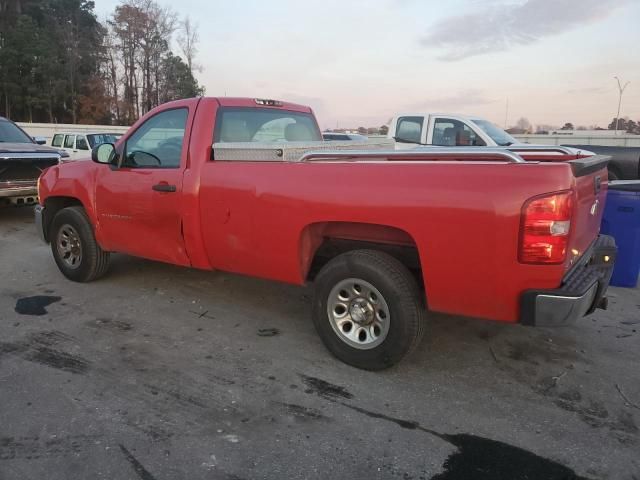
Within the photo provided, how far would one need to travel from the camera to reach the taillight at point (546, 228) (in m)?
2.79

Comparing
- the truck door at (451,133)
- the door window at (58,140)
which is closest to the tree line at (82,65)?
the door window at (58,140)

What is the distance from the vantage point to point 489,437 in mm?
2902

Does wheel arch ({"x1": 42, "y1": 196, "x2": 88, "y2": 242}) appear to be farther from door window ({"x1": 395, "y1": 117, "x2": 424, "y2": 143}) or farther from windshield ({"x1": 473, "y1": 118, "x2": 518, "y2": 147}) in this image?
windshield ({"x1": 473, "y1": 118, "x2": 518, "y2": 147})

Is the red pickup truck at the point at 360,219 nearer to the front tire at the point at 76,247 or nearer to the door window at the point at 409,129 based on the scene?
the front tire at the point at 76,247

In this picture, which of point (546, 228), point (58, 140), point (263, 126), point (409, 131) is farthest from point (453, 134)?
point (58, 140)

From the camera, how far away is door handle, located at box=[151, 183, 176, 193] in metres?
4.35

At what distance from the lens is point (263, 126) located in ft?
16.2

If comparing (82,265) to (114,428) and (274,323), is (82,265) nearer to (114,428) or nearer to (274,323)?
(274,323)

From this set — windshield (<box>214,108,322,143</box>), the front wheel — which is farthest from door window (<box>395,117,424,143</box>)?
the front wheel

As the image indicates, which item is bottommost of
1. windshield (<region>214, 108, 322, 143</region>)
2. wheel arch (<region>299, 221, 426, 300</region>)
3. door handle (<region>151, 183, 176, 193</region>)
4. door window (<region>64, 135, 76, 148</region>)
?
wheel arch (<region>299, 221, 426, 300</region>)

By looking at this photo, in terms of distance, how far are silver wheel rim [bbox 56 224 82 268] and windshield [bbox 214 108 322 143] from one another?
2.25 m

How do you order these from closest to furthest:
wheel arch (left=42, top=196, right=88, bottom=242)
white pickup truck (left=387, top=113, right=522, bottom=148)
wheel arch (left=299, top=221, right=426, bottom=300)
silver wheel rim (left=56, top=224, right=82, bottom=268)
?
wheel arch (left=299, top=221, right=426, bottom=300) < silver wheel rim (left=56, top=224, right=82, bottom=268) < wheel arch (left=42, top=196, right=88, bottom=242) < white pickup truck (left=387, top=113, right=522, bottom=148)

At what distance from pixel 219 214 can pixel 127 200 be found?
1.28m

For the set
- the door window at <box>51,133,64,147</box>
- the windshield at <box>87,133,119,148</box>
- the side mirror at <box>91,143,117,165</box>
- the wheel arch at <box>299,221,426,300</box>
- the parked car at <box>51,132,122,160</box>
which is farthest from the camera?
the door window at <box>51,133,64,147</box>
